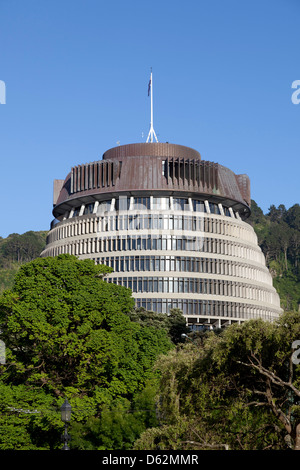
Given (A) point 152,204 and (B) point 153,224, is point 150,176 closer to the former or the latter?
(A) point 152,204

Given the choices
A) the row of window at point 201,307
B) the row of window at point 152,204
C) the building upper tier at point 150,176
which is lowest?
the row of window at point 201,307

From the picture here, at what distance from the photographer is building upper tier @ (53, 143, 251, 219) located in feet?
429

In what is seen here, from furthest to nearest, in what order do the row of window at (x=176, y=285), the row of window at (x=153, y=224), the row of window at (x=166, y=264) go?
the row of window at (x=153, y=224) < the row of window at (x=166, y=264) < the row of window at (x=176, y=285)

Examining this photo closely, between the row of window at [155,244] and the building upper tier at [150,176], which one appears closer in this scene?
the row of window at [155,244]

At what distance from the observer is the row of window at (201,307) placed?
4929 inches

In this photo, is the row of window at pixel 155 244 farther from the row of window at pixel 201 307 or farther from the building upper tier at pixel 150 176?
the row of window at pixel 201 307

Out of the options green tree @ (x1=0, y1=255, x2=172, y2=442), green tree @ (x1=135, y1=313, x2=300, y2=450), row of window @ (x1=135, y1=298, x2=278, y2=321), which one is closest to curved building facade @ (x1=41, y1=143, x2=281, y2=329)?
row of window @ (x1=135, y1=298, x2=278, y2=321)

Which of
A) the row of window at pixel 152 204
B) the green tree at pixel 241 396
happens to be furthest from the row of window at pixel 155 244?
the green tree at pixel 241 396

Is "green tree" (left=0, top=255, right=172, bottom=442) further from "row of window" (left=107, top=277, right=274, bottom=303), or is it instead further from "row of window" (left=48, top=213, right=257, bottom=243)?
"row of window" (left=48, top=213, right=257, bottom=243)

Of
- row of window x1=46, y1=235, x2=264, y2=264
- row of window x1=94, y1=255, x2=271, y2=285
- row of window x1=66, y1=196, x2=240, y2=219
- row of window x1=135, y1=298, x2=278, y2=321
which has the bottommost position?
row of window x1=135, y1=298, x2=278, y2=321

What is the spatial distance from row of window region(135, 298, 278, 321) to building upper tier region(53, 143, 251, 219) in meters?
18.9

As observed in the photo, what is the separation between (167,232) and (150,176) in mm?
10628

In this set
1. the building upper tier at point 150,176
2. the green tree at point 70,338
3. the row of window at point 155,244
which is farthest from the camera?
the building upper tier at point 150,176

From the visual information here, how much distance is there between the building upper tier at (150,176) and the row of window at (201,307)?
18944 millimetres
